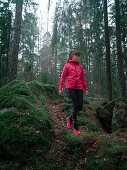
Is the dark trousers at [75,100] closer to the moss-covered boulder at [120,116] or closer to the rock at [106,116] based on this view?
the moss-covered boulder at [120,116]

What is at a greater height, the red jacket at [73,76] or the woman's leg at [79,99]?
the red jacket at [73,76]

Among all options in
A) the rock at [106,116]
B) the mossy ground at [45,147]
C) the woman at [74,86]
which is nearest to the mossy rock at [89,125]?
the woman at [74,86]

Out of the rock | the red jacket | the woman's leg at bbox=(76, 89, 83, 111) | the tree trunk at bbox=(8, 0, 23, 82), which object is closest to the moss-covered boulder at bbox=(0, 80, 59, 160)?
the woman's leg at bbox=(76, 89, 83, 111)

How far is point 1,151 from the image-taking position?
283 cm

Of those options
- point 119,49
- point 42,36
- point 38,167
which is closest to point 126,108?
point 38,167

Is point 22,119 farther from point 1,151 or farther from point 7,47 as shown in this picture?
point 7,47

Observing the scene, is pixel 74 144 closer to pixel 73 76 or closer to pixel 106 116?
pixel 73 76

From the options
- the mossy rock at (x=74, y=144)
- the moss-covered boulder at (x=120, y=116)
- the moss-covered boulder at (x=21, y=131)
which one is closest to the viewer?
the moss-covered boulder at (x=21, y=131)

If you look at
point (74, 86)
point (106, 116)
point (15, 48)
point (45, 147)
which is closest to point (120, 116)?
point (106, 116)

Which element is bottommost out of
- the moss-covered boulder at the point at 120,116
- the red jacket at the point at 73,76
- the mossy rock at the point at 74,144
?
the mossy rock at the point at 74,144

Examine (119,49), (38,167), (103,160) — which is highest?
(119,49)

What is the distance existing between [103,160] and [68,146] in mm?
925

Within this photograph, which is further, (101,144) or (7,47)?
(7,47)

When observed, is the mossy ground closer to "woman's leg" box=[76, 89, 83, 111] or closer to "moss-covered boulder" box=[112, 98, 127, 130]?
"woman's leg" box=[76, 89, 83, 111]
